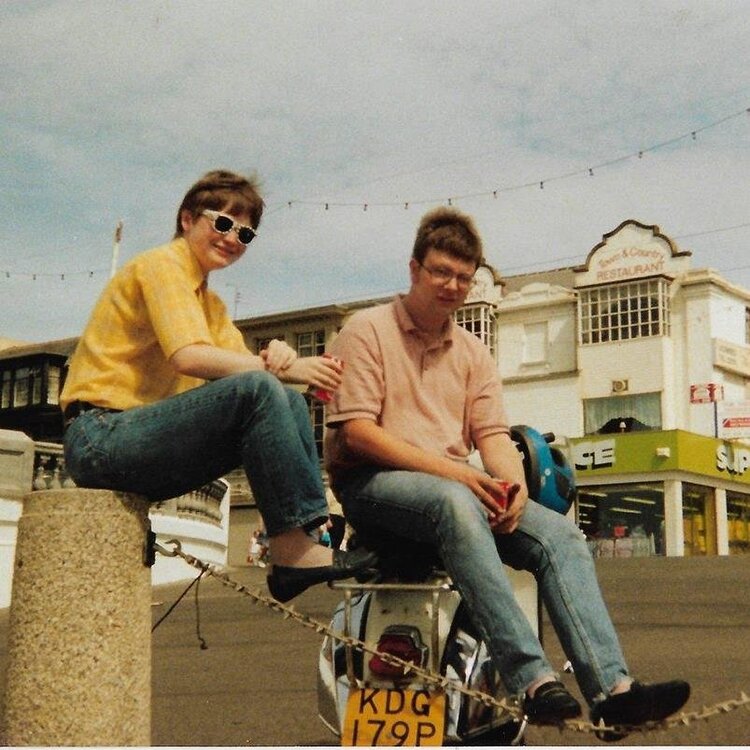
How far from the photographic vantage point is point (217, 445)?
380 centimetres

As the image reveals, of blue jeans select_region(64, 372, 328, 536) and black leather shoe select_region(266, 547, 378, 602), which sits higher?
→ blue jeans select_region(64, 372, 328, 536)

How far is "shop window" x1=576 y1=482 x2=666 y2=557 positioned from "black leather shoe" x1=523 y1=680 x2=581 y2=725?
3540 centimetres

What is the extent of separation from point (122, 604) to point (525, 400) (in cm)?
4054

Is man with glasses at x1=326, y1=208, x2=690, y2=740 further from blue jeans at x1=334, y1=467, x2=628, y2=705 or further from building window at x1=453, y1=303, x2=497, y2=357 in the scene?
building window at x1=453, y1=303, x2=497, y2=357

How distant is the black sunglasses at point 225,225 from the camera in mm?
3998

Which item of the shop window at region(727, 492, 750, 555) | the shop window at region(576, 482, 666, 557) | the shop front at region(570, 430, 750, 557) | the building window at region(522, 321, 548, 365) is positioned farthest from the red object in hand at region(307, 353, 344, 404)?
the building window at region(522, 321, 548, 365)

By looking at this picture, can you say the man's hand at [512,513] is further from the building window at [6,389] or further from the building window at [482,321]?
the building window at [6,389]

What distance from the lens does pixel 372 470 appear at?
A: 13.6 ft

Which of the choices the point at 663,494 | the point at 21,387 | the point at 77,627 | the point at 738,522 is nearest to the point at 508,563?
the point at 77,627

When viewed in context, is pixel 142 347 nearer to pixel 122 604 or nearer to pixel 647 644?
pixel 122 604

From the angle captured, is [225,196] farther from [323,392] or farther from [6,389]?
[6,389]

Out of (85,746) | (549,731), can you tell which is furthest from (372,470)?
(549,731)

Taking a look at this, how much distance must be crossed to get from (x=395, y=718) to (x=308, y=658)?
584cm

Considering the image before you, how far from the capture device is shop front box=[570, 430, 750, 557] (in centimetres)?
3875
